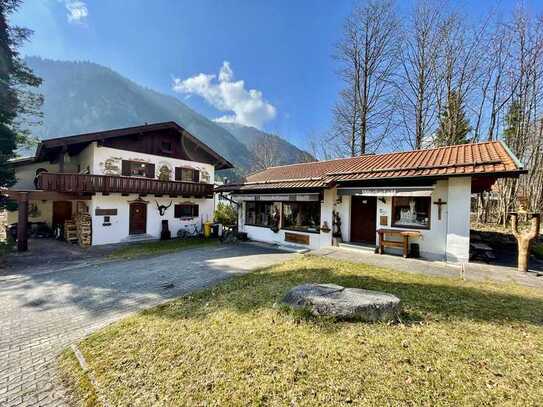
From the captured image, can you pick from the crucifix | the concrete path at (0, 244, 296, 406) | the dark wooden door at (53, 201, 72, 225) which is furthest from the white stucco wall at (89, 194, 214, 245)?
the crucifix

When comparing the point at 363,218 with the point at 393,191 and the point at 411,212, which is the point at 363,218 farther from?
the point at 393,191

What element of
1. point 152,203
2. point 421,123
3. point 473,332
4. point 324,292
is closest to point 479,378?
point 473,332

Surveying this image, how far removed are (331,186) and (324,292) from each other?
6268 millimetres

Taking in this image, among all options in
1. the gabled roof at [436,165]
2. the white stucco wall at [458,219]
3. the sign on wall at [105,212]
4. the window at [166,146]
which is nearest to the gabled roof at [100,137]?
the window at [166,146]

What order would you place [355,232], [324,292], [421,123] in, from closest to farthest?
[324,292]
[355,232]
[421,123]

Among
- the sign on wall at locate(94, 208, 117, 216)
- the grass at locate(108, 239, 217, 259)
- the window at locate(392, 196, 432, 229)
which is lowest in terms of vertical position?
the grass at locate(108, 239, 217, 259)

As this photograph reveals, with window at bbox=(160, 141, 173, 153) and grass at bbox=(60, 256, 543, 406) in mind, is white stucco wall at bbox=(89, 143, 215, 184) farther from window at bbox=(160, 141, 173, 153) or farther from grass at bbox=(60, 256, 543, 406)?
Answer: grass at bbox=(60, 256, 543, 406)

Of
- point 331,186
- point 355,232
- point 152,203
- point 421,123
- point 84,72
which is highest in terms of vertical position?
point 84,72

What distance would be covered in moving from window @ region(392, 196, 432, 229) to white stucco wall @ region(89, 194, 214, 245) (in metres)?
12.9

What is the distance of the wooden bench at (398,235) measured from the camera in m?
8.44

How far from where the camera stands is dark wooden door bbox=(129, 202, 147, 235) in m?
13.9

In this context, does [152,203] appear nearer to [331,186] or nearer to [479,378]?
[331,186]

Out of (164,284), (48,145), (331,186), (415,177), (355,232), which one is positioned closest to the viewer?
(164,284)

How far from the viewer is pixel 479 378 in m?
2.57
